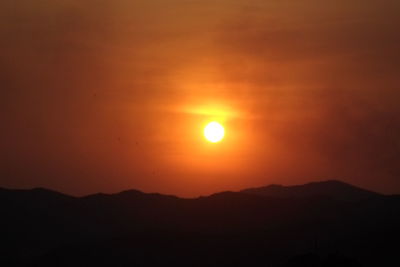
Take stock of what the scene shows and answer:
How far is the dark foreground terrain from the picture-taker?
105 metres

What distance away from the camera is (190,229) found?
13638cm

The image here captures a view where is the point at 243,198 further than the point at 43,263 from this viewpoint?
Yes

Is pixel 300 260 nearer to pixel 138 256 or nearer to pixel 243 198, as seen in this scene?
pixel 138 256

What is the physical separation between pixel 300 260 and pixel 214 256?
159ft

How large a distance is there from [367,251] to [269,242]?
19344 mm

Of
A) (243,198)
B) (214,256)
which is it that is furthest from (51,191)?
(214,256)

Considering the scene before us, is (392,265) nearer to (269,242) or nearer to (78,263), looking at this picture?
(269,242)

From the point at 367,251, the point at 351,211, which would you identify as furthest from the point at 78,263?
the point at 351,211

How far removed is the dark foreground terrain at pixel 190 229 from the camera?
105m

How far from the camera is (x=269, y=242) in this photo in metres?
112

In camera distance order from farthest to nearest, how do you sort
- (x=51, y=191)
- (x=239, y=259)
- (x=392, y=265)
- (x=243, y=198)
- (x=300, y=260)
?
(x=51, y=191), (x=243, y=198), (x=239, y=259), (x=392, y=265), (x=300, y=260)

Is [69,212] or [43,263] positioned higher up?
[69,212]

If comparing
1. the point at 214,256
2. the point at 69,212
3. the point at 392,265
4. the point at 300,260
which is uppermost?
the point at 69,212

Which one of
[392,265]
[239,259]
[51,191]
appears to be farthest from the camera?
[51,191]
